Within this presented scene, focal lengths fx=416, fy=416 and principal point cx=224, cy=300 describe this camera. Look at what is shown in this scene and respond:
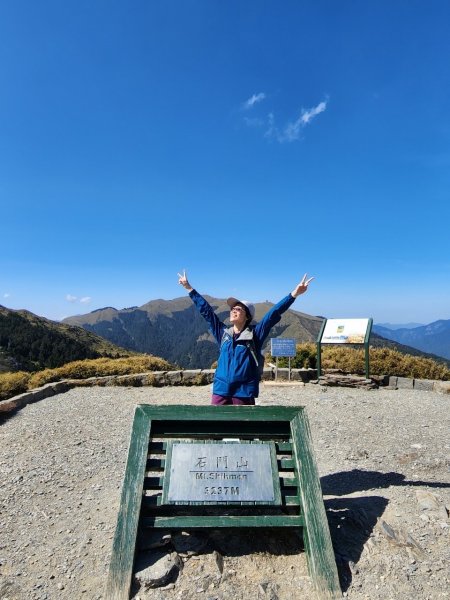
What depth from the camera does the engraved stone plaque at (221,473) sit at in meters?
3.71

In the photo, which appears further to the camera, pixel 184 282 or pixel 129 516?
pixel 184 282

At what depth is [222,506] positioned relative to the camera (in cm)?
367

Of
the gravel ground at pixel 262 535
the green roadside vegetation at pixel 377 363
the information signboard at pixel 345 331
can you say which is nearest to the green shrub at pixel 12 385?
the gravel ground at pixel 262 535

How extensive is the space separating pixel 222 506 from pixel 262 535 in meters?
0.55

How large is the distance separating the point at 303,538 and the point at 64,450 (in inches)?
194

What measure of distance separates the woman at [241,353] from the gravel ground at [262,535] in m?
1.43

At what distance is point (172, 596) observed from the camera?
10.7 feet

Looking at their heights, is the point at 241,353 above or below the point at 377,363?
above

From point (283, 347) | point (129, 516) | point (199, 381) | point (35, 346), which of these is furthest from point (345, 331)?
point (35, 346)

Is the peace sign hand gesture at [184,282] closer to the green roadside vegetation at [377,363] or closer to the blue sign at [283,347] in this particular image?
the blue sign at [283,347]

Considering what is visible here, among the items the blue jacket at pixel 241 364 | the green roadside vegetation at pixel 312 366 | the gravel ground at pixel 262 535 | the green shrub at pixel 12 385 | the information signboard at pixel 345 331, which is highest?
the information signboard at pixel 345 331

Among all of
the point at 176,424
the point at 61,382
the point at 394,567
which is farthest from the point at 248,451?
the point at 61,382

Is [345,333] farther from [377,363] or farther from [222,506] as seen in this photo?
[222,506]

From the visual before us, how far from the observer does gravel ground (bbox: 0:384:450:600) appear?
3434mm
